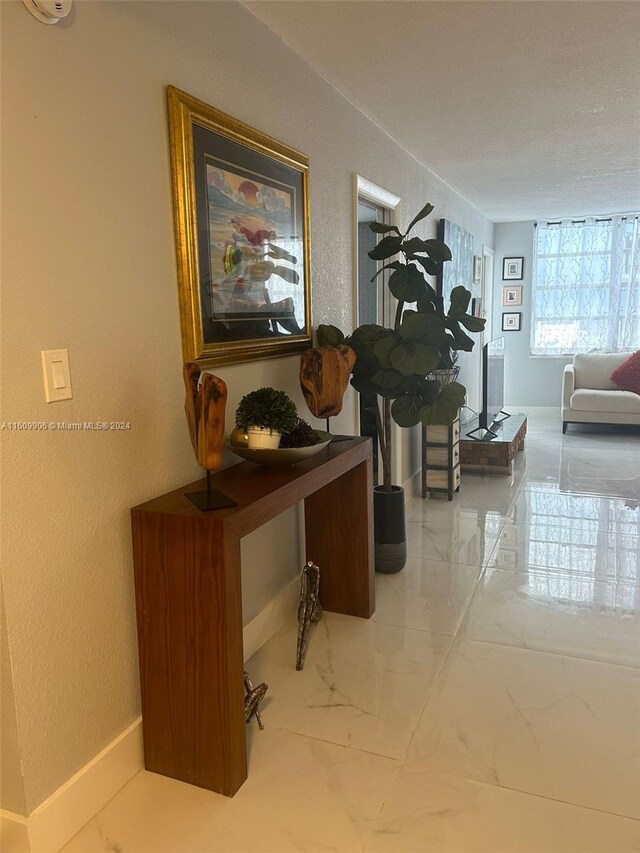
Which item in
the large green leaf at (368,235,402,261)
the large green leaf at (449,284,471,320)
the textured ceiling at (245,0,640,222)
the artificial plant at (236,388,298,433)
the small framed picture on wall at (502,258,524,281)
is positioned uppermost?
the textured ceiling at (245,0,640,222)

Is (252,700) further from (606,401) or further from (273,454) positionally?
(606,401)

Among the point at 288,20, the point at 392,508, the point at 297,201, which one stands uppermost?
the point at 288,20

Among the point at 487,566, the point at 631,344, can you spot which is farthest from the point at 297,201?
the point at 631,344

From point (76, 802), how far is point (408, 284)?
7.60 ft

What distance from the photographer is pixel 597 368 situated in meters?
7.00

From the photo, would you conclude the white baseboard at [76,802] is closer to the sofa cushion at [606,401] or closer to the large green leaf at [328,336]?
the large green leaf at [328,336]

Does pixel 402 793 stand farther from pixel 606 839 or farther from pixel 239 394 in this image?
pixel 239 394

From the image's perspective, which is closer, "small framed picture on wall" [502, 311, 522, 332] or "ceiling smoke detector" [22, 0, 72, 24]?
"ceiling smoke detector" [22, 0, 72, 24]

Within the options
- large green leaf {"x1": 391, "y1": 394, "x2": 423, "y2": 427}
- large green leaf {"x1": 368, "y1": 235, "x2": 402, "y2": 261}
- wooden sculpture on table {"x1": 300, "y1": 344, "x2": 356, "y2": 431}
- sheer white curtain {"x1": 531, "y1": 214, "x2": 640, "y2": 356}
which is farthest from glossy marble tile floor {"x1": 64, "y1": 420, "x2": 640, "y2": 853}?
sheer white curtain {"x1": 531, "y1": 214, "x2": 640, "y2": 356}

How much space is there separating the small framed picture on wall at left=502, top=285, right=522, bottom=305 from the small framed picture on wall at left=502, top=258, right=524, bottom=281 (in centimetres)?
12

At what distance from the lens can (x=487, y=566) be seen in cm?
331

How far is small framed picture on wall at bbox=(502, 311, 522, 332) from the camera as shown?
7.88m

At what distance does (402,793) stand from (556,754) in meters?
0.50

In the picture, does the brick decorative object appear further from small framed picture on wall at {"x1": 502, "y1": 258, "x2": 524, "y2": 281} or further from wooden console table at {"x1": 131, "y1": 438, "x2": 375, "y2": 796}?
wooden console table at {"x1": 131, "y1": 438, "x2": 375, "y2": 796}
